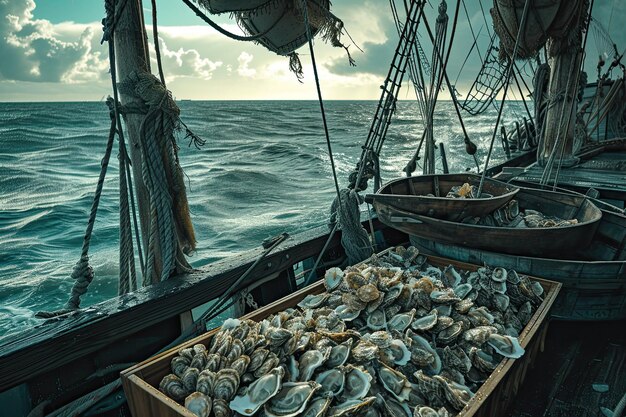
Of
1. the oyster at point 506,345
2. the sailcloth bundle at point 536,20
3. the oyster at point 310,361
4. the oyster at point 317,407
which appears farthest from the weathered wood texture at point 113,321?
the sailcloth bundle at point 536,20

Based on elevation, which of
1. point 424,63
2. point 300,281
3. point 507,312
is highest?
point 424,63

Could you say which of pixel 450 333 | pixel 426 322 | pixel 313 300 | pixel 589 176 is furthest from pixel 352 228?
pixel 589 176

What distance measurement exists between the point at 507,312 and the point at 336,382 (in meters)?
1.45

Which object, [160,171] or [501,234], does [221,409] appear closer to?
[160,171]

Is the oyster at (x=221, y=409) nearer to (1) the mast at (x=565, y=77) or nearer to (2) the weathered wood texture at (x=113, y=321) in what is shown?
(2) the weathered wood texture at (x=113, y=321)

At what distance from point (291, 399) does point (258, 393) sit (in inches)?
6.5

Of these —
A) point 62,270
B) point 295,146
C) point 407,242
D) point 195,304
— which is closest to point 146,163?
point 195,304

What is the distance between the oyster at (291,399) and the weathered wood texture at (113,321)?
120 cm

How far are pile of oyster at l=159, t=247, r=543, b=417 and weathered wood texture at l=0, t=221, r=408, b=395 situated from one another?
0.59 meters

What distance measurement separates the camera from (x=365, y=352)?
2.07 m

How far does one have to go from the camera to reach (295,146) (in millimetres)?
29328

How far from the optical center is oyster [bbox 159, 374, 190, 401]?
75.6 inches

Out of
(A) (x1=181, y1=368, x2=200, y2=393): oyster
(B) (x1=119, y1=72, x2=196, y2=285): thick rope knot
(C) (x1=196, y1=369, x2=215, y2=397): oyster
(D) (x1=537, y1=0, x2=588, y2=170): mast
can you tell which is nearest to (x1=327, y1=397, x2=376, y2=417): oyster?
(C) (x1=196, y1=369, x2=215, y2=397): oyster

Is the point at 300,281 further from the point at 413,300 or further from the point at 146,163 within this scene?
the point at 146,163
